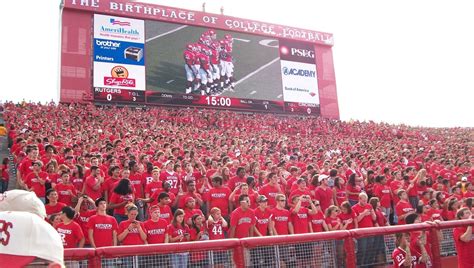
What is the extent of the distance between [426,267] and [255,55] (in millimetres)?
30900

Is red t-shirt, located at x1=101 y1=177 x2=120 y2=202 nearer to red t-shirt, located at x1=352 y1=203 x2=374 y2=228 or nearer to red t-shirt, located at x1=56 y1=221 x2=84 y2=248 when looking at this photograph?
red t-shirt, located at x1=56 y1=221 x2=84 y2=248

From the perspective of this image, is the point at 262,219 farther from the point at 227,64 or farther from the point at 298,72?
the point at 298,72

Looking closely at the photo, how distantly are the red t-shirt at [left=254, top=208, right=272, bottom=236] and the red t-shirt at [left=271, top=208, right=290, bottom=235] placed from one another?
9cm

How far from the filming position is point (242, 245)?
146 inches

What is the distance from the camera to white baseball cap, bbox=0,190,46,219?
1.64 m

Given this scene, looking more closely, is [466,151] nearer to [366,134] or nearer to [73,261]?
[366,134]

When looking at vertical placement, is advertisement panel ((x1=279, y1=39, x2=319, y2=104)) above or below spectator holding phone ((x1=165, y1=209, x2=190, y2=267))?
above

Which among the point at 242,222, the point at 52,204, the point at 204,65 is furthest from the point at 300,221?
the point at 204,65

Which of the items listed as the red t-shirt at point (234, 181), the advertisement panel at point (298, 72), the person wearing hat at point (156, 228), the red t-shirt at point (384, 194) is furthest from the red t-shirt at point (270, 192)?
the advertisement panel at point (298, 72)

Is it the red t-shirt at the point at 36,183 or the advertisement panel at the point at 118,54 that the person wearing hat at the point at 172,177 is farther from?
the advertisement panel at the point at 118,54

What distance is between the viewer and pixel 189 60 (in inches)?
1243

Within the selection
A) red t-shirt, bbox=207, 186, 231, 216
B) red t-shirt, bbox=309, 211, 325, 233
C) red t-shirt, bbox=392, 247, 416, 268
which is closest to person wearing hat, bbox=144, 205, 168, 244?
red t-shirt, bbox=207, 186, 231, 216

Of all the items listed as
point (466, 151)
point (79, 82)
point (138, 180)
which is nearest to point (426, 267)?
point (138, 180)

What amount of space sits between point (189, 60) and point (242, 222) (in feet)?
84.6
